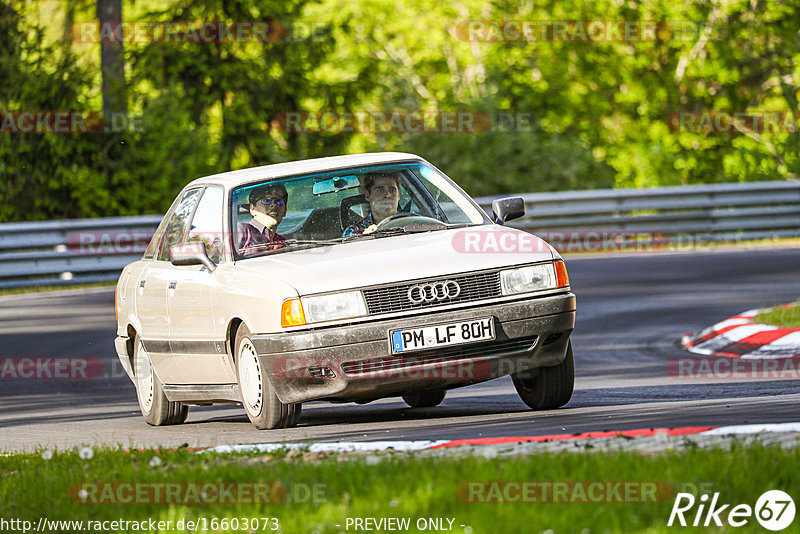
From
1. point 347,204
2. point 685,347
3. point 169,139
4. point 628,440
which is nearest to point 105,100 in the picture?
point 169,139

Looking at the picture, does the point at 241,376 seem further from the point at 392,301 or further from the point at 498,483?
the point at 498,483

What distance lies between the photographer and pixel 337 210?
928cm

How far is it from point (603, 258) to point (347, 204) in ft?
40.3

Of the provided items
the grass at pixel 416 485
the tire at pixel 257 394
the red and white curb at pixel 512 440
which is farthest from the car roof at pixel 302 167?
the grass at pixel 416 485

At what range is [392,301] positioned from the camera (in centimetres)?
809

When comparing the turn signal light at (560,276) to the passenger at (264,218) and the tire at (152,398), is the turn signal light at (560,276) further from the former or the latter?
the tire at (152,398)

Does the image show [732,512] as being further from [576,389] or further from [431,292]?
[576,389]

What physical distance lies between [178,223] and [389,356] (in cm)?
269

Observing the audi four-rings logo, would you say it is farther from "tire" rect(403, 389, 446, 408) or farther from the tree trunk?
the tree trunk

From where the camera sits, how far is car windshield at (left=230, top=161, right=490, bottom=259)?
9086 millimetres

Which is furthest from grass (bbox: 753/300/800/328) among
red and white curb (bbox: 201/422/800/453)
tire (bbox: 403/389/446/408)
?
red and white curb (bbox: 201/422/800/453)

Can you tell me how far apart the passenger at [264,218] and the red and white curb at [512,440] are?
2188 mm

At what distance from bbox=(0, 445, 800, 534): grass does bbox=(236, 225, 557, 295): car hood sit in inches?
63.8

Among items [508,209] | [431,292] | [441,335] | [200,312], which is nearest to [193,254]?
[200,312]
